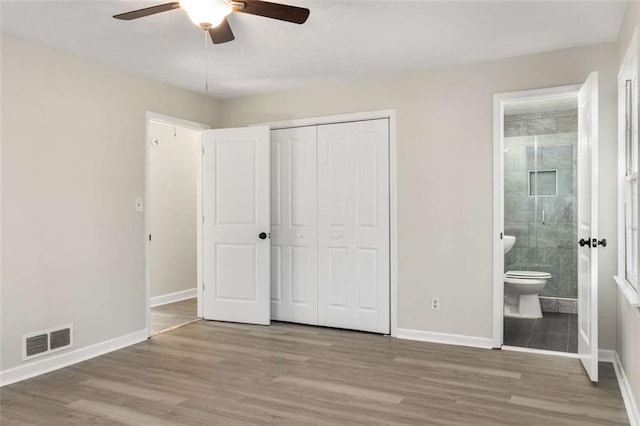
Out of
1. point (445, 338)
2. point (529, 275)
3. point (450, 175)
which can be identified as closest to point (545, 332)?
point (529, 275)

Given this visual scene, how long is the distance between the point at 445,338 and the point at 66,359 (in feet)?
10.5

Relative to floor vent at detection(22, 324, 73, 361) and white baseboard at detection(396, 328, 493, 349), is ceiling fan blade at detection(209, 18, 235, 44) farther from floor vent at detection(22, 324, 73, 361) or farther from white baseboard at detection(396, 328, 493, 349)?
white baseboard at detection(396, 328, 493, 349)

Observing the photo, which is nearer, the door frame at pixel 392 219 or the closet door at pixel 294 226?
the door frame at pixel 392 219

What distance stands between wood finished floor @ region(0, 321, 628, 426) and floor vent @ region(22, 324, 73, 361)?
7.5 inches

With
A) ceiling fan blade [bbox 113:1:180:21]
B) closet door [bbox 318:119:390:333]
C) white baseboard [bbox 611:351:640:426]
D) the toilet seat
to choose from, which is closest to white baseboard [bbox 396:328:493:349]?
closet door [bbox 318:119:390:333]

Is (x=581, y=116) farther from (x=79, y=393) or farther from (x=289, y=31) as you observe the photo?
(x=79, y=393)

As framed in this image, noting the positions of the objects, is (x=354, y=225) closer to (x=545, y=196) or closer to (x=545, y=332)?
(x=545, y=332)

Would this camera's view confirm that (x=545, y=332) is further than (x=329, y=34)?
Yes

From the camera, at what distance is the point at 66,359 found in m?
3.79

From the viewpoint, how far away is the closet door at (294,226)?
502cm

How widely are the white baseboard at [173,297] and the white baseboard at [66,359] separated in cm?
163

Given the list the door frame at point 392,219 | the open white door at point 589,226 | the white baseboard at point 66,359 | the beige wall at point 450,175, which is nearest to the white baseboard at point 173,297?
the white baseboard at point 66,359

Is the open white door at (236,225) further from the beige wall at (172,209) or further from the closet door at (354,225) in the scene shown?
the beige wall at (172,209)

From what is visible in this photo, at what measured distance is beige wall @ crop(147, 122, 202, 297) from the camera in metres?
6.21
